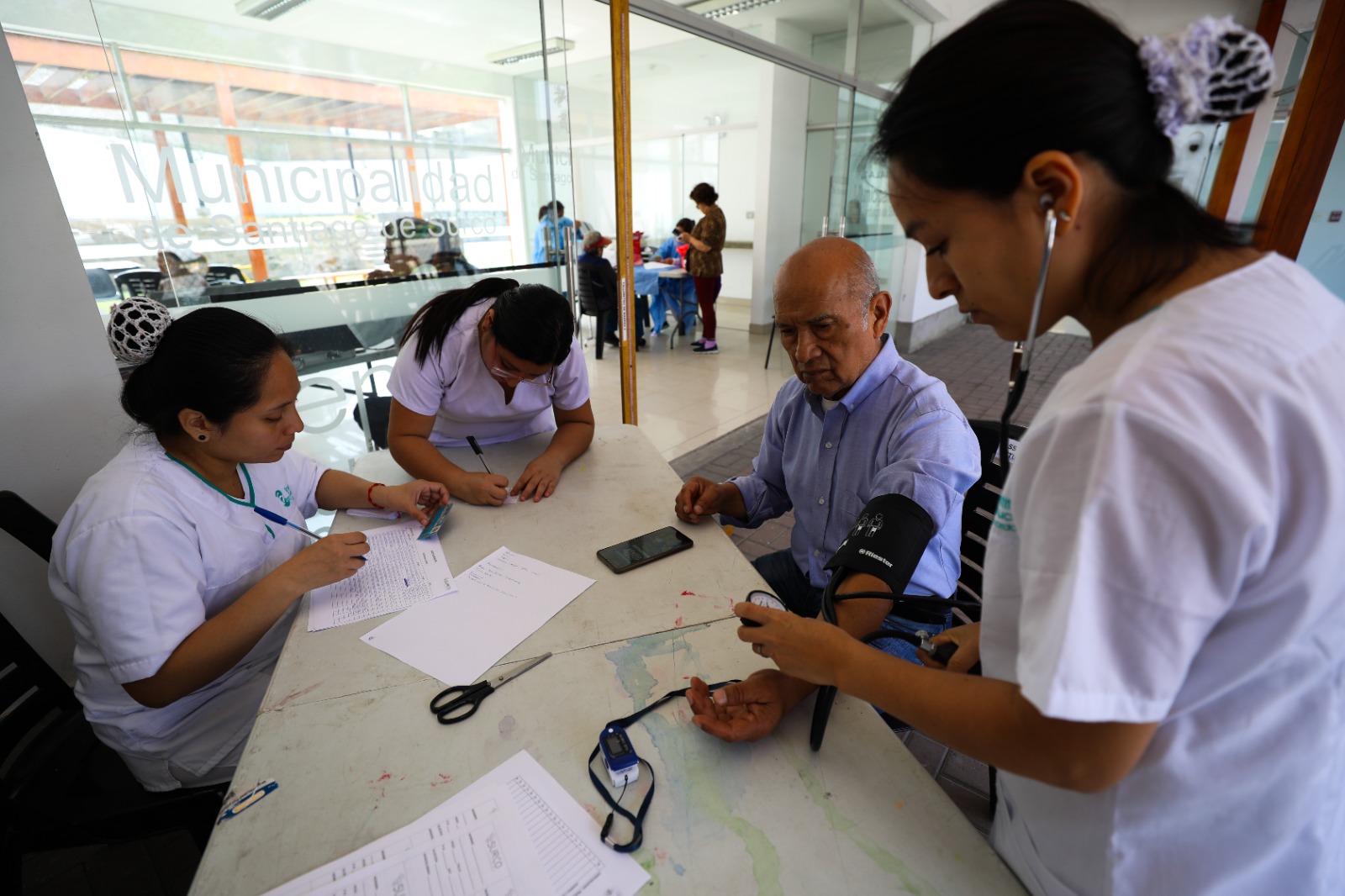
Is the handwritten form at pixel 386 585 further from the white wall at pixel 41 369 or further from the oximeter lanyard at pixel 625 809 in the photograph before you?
the white wall at pixel 41 369

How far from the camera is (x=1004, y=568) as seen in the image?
1.84 feet

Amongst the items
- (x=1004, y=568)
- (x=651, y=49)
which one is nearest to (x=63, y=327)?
(x=1004, y=568)

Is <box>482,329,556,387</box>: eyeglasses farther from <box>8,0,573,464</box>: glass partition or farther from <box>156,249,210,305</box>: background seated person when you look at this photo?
<box>156,249,210,305</box>: background seated person

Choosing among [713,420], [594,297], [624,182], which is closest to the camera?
[624,182]

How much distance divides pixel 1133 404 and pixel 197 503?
134 cm

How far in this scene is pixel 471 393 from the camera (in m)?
1.76

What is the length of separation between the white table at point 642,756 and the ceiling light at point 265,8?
2159 millimetres

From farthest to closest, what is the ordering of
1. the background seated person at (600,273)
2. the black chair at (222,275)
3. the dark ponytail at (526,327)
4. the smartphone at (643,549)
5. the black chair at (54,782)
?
1. the background seated person at (600,273)
2. the black chair at (222,275)
3. the dark ponytail at (526,327)
4. the smartphone at (643,549)
5. the black chair at (54,782)

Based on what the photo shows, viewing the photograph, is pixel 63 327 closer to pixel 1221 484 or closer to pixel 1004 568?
pixel 1004 568

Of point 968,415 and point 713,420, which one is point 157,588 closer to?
point 713,420

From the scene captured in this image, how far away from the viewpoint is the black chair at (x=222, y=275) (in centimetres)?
208

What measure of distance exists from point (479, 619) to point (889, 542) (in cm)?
69

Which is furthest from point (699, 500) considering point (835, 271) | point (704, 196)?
point (704, 196)

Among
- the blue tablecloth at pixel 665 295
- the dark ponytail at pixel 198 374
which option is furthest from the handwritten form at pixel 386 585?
the blue tablecloth at pixel 665 295
